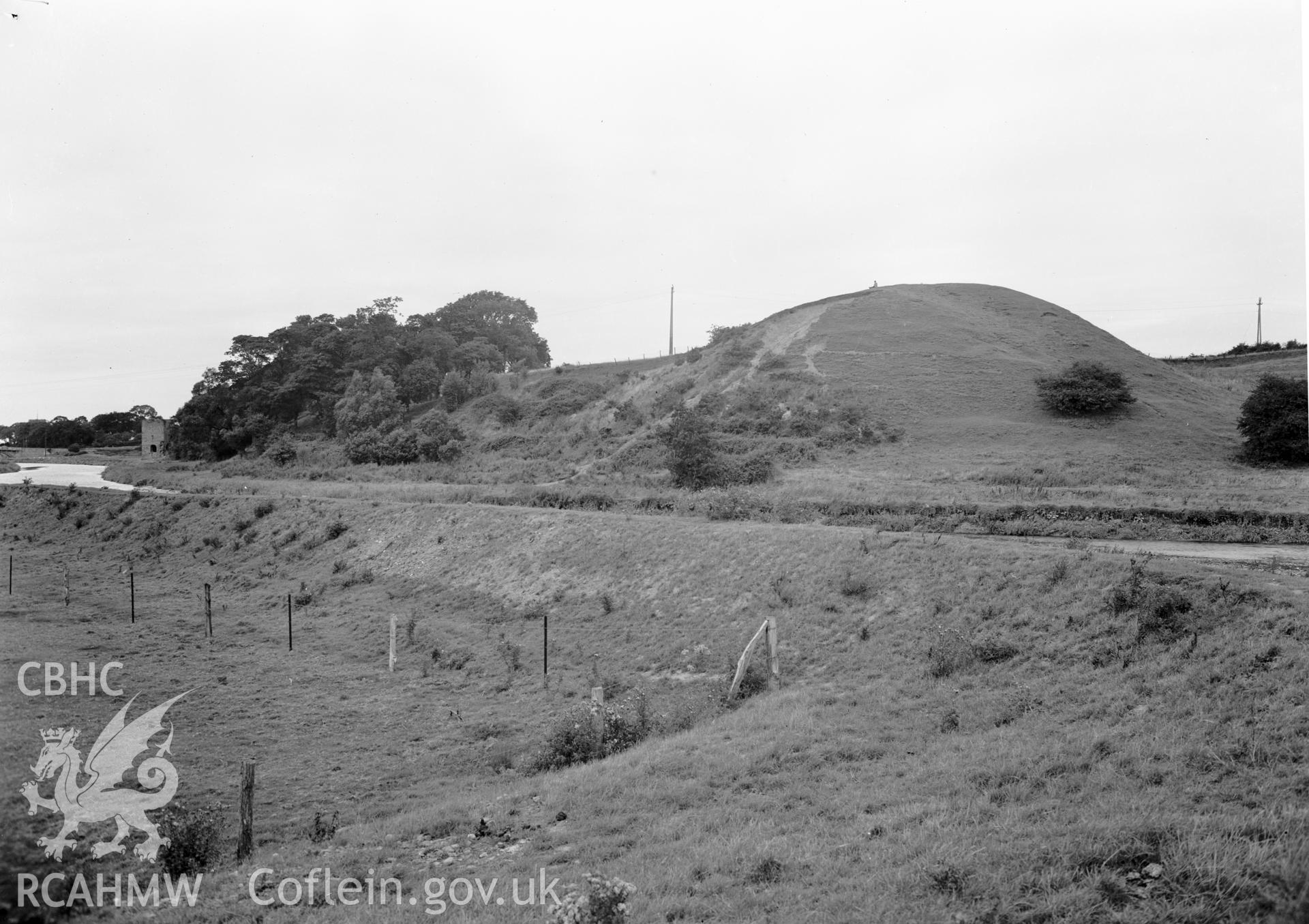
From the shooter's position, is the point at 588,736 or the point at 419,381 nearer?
the point at 588,736

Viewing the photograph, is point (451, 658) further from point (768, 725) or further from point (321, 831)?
point (768, 725)

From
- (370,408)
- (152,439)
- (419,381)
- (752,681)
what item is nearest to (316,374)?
(419,381)

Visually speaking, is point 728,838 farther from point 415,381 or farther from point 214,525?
point 415,381

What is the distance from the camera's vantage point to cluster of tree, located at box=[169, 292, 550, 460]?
7638 centimetres

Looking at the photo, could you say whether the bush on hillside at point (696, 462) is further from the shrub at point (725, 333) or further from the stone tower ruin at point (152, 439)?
the stone tower ruin at point (152, 439)

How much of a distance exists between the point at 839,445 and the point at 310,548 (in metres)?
30.0

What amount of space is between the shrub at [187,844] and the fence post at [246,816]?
26 centimetres

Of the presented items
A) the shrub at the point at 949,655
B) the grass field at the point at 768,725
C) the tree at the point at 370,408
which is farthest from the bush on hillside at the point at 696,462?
the tree at the point at 370,408

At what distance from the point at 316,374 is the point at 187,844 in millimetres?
78125

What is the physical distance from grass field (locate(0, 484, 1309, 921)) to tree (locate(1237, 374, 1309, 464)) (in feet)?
106

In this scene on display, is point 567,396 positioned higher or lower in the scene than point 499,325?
lower

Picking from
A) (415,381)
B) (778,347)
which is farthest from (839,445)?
(415,381)

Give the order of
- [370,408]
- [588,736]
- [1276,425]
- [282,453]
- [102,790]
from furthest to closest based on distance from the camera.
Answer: [370,408]
[282,453]
[1276,425]
[588,736]
[102,790]

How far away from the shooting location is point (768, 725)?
39.5 feet
